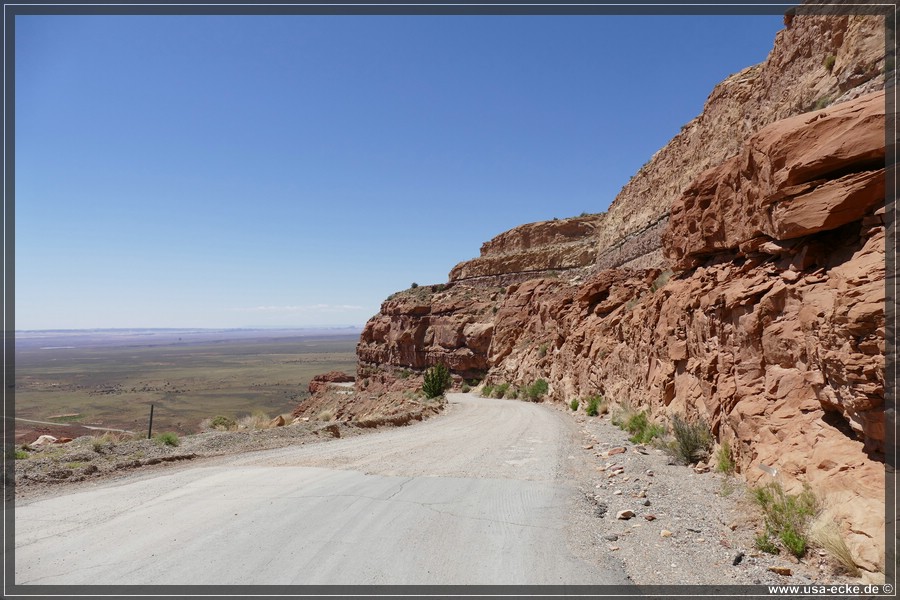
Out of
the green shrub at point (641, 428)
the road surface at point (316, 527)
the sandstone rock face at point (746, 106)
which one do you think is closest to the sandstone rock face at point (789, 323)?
the green shrub at point (641, 428)

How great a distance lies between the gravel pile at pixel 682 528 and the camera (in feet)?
15.8

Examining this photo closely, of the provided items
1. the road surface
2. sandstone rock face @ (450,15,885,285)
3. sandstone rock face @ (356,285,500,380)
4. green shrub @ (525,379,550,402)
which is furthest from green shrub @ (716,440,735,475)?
sandstone rock face @ (356,285,500,380)

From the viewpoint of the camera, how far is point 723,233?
10750mm

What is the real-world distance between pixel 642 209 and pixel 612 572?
29.7 metres

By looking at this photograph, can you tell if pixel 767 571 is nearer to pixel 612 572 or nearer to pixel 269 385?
pixel 612 572

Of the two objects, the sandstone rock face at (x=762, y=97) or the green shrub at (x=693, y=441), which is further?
the sandstone rock face at (x=762, y=97)

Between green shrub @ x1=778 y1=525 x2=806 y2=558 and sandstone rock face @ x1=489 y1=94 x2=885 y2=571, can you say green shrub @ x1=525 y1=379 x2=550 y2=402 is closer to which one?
sandstone rock face @ x1=489 y1=94 x2=885 y2=571

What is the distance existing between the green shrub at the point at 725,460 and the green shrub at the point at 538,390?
21.0 metres

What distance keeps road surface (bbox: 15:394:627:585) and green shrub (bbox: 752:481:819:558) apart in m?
1.91

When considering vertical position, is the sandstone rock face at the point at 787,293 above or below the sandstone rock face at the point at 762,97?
below

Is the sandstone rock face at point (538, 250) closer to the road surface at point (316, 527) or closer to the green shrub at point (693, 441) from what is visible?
the green shrub at point (693, 441)

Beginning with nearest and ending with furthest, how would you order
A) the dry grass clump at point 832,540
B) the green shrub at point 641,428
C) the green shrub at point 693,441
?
the dry grass clump at point 832,540 → the green shrub at point 693,441 → the green shrub at point 641,428

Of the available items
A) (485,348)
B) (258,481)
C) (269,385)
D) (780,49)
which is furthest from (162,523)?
(269,385)

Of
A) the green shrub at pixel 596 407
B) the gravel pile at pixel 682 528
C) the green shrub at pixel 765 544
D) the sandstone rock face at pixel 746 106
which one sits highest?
the sandstone rock face at pixel 746 106
